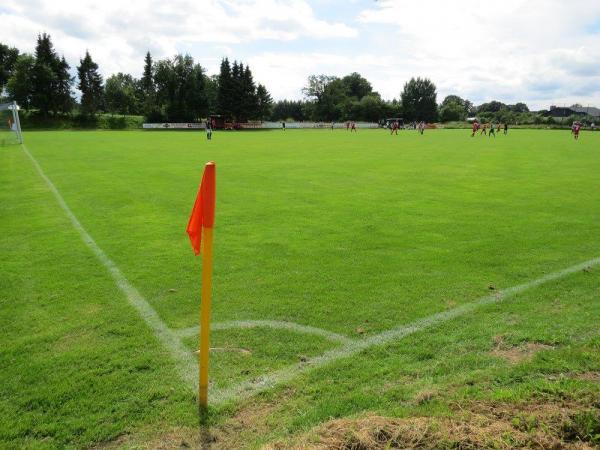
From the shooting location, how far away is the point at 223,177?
642 inches

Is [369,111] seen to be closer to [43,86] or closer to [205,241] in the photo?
[43,86]

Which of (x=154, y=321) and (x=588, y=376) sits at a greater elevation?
(x=588, y=376)

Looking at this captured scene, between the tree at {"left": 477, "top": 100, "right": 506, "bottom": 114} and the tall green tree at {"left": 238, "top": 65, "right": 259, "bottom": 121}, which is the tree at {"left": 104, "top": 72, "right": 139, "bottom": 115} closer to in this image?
the tall green tree at {"left": 238, "top": 65, "right": 259, "bottom": 121}

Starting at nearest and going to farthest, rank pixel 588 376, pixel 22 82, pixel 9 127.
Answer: pixel 588 376
pixel 9 127
pixel 22 82

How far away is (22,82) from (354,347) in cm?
8925

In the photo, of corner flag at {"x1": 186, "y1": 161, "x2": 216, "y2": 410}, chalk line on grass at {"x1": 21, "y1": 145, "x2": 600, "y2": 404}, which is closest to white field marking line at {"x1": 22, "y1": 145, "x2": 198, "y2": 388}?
chalk line on grass at {"x1": 21, "y1": 145, "x2": 600, "y2": 404}

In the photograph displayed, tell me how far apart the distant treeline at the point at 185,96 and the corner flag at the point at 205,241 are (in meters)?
79.0

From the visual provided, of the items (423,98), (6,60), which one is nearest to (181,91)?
(6,60)

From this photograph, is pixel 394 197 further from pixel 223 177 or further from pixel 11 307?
pixel 11 307

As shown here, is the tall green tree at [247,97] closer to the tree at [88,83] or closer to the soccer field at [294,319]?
the tree at [88,83]

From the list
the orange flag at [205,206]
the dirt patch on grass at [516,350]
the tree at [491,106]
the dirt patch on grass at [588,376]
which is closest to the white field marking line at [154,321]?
the orange flag at [205,206]

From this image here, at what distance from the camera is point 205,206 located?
343 centimetres

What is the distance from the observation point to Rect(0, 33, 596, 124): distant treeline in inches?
3073

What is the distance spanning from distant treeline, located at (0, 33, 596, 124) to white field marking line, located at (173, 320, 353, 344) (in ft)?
255
